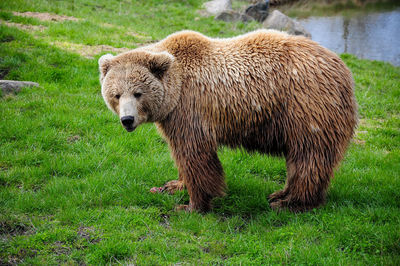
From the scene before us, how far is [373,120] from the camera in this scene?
8.15 metres

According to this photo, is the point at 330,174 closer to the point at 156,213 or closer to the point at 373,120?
the point at 156,213

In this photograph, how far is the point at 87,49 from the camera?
10164 mm

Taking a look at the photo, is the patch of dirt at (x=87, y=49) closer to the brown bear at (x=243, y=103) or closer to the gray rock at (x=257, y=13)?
the brown bear at (x=243, y=103)

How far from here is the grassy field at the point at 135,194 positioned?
405cm

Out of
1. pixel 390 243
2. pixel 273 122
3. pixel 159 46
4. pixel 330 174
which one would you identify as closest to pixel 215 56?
pixel 159 46

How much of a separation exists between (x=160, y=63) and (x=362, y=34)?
15.1m

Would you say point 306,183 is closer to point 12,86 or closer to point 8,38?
point 12,86

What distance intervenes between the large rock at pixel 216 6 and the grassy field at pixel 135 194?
9.03m

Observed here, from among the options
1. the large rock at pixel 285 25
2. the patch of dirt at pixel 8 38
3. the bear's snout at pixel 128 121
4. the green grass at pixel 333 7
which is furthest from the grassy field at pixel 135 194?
the green grass at pixel 333 7

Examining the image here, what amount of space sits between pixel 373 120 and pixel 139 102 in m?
5.68

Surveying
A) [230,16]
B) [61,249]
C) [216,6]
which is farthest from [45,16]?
[61,249]

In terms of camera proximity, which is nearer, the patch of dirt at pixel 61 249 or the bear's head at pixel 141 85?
the patch of dirt at pixel 61 249

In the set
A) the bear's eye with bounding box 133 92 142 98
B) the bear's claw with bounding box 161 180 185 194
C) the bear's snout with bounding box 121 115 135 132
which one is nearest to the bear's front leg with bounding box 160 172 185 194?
the bear's claw with bounding box 161 180 185 194

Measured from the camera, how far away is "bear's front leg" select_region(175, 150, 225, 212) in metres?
4.83
